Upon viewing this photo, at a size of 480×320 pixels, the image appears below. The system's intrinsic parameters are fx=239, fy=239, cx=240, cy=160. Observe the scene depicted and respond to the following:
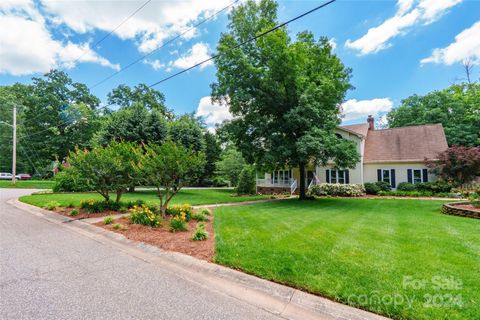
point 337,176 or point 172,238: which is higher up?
point 337,176

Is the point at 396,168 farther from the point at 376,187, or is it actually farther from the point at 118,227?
the point at 118,227

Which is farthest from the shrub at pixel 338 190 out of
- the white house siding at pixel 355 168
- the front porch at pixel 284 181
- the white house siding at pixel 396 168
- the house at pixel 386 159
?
the white house siding at pixel 396 168

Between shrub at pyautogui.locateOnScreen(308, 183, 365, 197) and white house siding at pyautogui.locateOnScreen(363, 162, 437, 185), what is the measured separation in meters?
2.02

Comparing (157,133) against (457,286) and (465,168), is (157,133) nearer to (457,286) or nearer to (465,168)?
(457,286)

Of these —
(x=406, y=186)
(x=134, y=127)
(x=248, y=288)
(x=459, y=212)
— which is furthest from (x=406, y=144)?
(x=134, y=127)

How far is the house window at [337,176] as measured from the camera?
871 inches

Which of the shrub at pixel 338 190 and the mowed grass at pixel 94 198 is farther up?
the shrub at pixel 338 190

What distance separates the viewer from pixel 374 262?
164 inches

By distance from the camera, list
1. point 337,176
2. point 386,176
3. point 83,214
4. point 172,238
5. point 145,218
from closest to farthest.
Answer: point 172,238 < point 145,218 < point 83,214 < point 386,176 < point 337,176

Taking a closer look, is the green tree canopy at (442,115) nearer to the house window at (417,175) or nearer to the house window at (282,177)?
the house window at (417,175)

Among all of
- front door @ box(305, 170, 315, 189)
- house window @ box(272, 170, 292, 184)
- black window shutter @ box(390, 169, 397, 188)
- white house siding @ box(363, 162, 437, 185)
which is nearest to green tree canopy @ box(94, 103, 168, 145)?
house window @ box(272, 170, 292, 184)

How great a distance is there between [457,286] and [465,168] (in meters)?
18.2

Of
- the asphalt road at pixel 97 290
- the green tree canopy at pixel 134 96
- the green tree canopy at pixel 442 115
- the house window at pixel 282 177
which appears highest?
the green tree canopy at pixel 134 96

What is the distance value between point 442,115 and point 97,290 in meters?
39.2
